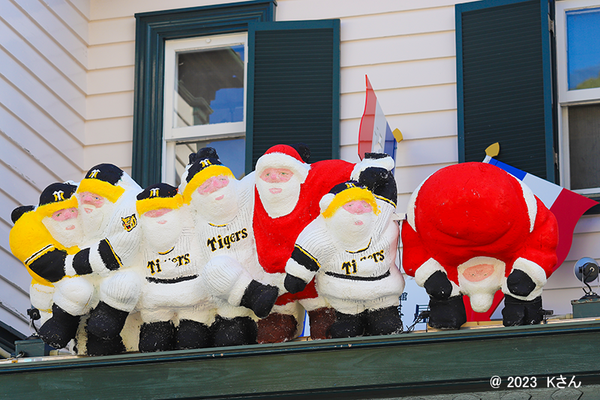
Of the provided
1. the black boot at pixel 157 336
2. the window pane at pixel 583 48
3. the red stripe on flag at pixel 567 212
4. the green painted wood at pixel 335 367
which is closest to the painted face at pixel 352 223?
the green painted wood at pixel 335 367

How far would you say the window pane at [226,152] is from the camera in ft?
17.0

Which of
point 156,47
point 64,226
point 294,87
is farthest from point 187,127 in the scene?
point 64,226

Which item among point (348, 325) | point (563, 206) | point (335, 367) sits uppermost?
point (563, 206)

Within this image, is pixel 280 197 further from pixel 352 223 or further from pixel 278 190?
pixel 352 223

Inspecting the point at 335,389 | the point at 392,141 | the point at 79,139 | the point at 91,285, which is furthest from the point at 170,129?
the point at 335,389

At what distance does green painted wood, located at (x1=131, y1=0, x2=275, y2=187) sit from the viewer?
5.27m

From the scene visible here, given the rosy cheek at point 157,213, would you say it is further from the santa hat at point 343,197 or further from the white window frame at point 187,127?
the white window frame at point 187,127

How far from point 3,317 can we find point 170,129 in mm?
1584

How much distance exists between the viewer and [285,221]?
3105 millimetres

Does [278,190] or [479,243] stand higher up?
[278,190]

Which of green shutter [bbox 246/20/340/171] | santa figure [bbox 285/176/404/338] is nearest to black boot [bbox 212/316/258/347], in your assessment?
santa figure [bbox 285/176/404/338]

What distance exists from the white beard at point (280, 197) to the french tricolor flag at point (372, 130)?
1.02m

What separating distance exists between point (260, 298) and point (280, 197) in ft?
1.26

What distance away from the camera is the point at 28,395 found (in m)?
3.07
